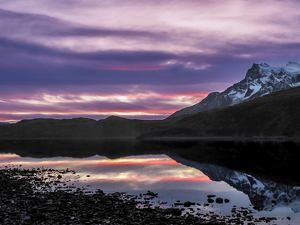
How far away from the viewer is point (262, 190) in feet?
129

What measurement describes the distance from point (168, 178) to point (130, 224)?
28084 millimetres

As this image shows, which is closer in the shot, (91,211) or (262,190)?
(91,211)

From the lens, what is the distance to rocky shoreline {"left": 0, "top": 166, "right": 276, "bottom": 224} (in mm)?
23969

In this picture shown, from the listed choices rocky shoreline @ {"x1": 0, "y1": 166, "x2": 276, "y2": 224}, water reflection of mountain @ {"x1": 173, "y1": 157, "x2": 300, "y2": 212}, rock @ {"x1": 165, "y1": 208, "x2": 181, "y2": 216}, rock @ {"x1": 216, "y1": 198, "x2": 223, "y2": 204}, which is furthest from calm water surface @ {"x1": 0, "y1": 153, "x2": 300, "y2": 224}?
rock @ {"x1": 165, "y1": 208, "x2": 181, "y2": 216}

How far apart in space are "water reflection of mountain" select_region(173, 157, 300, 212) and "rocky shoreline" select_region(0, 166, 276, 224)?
5598 millimetres

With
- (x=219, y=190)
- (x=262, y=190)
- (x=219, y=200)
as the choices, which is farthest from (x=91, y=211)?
(x=262, y=190)

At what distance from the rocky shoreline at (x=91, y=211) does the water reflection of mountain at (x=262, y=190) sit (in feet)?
18.4

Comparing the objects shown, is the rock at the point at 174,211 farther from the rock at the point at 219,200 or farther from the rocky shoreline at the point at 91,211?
the rock at the point at 219,200

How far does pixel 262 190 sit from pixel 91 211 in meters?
23.8

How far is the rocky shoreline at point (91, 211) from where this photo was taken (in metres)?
24.0

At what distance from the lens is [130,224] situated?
22953mm

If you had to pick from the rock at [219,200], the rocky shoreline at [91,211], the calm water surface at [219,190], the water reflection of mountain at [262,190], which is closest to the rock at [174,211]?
the rocky shoreline at [91,211]

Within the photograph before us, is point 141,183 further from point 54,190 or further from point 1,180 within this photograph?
point 1,180

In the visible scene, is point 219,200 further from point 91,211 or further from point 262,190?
point 91,211
